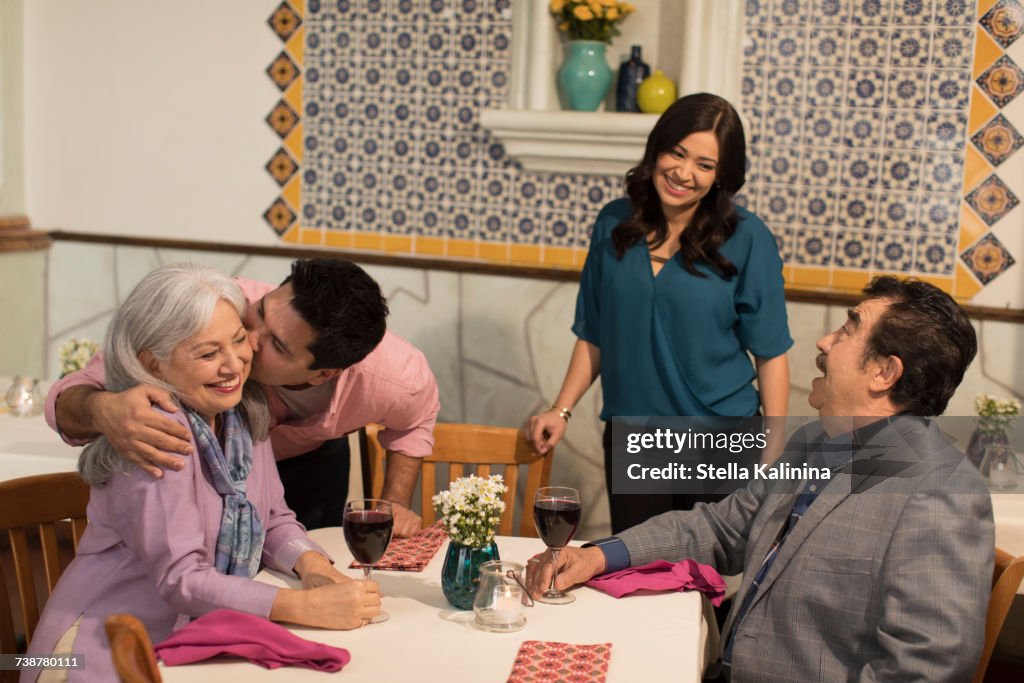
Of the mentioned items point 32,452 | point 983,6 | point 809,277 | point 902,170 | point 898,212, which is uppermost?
point 983,6

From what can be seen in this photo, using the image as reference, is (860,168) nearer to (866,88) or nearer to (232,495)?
(866,88)

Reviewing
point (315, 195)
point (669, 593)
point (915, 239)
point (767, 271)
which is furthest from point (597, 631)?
point (315, 195)

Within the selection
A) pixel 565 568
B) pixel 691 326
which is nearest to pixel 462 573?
pixel 565 568

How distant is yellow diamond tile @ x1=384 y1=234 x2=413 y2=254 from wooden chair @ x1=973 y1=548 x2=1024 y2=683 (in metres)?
2.61

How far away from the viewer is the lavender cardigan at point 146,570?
168cm

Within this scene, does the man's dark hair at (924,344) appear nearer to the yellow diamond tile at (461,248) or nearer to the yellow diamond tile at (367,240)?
the yellow diamond tile at (461,248)

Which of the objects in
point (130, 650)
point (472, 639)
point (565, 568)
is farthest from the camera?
Answer: point (565, 568)

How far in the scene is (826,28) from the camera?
11.6ft

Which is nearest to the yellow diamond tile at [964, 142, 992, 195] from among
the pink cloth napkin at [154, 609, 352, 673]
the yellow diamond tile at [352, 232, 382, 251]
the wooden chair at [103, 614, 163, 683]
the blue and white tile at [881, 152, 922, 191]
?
the blue and white tile at [881, 152, 922, 191]

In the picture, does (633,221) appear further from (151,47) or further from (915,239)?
(151,47)

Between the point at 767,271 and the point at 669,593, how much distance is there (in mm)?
1040

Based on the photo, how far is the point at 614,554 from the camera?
196cm

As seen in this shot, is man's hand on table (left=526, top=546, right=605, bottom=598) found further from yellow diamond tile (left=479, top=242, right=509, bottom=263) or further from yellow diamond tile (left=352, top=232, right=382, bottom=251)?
yellow diamond tile (left=352, top=232, right=382, bottom=251)

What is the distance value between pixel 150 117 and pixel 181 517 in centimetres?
293
